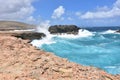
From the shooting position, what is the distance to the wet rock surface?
722 centimetres

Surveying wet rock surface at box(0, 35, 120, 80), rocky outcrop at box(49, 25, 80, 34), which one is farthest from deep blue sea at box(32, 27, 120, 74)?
rocky outcrop at box(49, 25, 80, 34)

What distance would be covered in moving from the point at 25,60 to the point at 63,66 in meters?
1.02

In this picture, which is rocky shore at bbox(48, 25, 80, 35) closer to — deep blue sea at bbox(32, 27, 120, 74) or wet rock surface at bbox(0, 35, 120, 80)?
deep blue sea at bbox(32, 27, 120, 74)

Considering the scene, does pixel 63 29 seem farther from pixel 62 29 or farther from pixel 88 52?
pixel 88 52

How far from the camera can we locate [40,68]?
7.57 meters

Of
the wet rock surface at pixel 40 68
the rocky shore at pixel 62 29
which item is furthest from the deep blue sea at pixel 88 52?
the rocky shore at pixel 62 29

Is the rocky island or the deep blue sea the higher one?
the rocky island

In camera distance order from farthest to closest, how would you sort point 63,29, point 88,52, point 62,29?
point 63,29 → point 62,29 → point 88,52

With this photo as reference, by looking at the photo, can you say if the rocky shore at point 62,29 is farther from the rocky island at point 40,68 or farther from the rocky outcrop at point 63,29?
the rocky island at point 40,68

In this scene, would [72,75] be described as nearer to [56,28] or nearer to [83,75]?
[83,75]

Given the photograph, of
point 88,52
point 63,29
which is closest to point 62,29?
point 63,29

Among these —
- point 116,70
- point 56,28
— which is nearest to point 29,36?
point 116,70

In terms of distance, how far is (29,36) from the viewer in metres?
53.0

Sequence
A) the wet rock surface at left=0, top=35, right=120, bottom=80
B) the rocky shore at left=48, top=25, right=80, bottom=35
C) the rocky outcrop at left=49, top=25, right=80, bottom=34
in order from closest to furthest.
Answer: the wet rock surface at left=0, top=35, right=120, bottom=80, the rocky shore at left=48, top=25, right=80, bottom=35, the rocky outcrop at left=49, top=25, right=80, bottom=34
